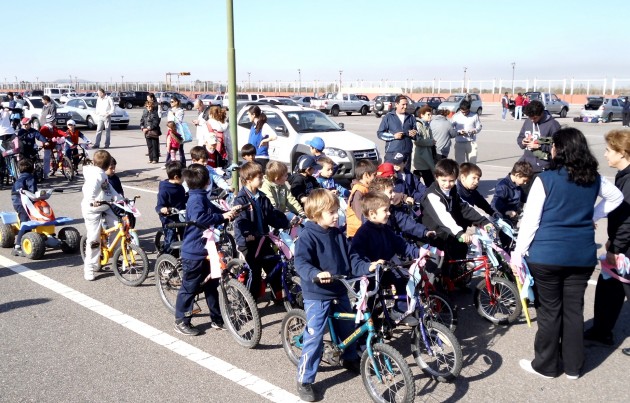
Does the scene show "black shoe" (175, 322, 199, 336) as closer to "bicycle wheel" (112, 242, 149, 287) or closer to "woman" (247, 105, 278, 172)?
"bicycle wheel" (112, 242, 149, 287)

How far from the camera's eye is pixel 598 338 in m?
5.24

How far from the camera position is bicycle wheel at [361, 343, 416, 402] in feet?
13.0

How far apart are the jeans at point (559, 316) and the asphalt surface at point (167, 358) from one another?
0.16m

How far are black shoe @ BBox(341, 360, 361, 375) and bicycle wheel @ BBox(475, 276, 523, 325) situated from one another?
1.71 m

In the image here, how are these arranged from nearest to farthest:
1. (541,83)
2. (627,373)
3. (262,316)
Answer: (627,373)
(262,316)
(541,83)

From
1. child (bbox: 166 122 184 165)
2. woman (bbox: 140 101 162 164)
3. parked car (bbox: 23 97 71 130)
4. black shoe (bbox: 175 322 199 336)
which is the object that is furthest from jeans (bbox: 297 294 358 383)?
parked car (bbox: 23 97 71 130)

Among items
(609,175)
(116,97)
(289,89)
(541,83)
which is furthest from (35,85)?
(609,175)

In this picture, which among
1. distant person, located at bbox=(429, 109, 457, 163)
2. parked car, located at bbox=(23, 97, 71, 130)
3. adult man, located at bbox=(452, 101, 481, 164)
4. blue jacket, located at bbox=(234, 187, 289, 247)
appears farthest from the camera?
parked car, located at bbox=(23, 97, 71, 130)

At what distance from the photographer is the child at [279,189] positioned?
20.5 feet

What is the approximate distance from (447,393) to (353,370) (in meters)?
0.77

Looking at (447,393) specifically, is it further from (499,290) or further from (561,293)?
(499,290)

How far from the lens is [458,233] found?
557cm

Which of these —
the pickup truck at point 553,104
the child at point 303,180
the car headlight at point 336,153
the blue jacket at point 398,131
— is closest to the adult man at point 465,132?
the blue jacket at point 398,131

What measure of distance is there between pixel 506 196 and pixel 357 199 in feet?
6.59
